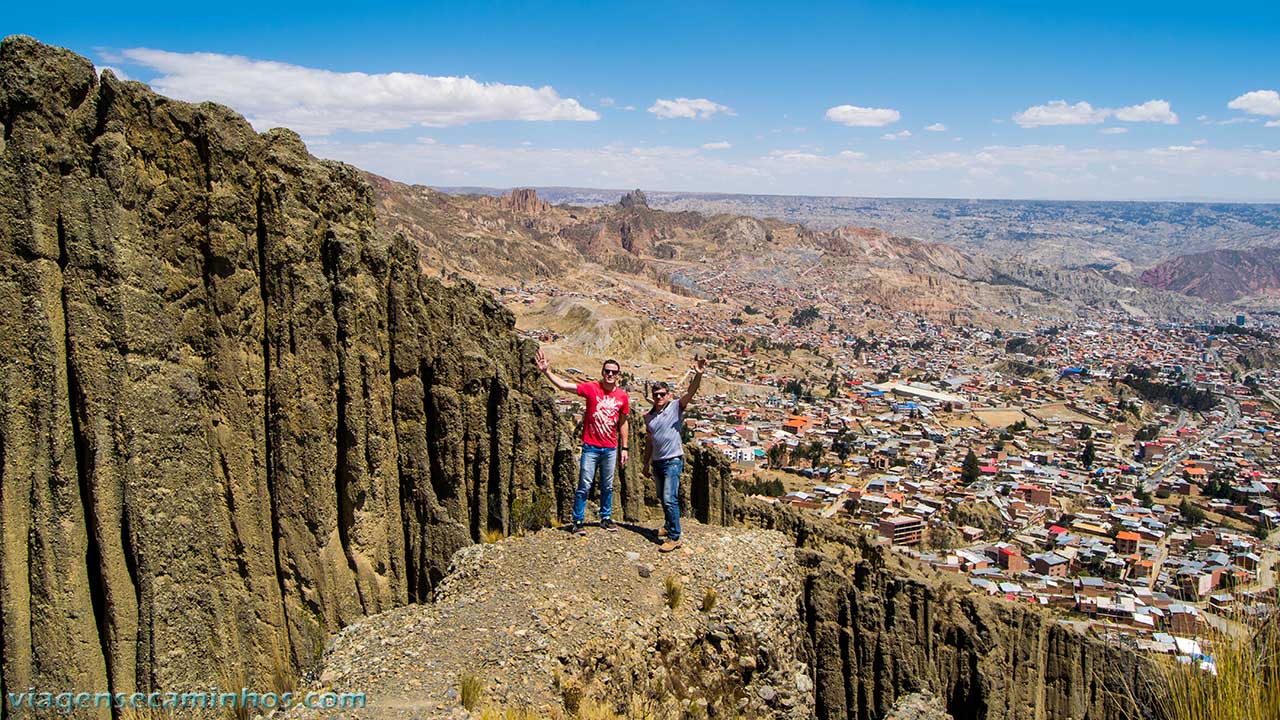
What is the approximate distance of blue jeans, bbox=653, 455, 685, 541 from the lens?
11570mm

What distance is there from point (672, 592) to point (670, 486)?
151cm

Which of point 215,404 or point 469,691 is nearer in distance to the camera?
point 469,691

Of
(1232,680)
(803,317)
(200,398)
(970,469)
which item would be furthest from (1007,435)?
(803,317)

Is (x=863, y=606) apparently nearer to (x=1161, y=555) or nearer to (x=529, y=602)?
(x=529, y=602)

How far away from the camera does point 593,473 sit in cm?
1166

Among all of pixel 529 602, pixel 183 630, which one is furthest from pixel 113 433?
pixel 529 602

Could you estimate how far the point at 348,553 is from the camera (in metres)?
11.1

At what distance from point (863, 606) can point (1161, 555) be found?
131 ft

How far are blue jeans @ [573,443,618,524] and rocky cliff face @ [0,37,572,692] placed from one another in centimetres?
168

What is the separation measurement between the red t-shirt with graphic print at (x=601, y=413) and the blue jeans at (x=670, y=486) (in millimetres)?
767

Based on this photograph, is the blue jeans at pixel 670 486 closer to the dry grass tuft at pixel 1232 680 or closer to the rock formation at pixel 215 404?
the rock formation at pixel 215 404

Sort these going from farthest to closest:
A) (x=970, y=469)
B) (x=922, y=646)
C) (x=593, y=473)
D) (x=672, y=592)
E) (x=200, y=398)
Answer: (x=970, y=469) → (x=922, y=646) → (x=593, y=473) → (x=672, y=592) → (x=200, y=398)

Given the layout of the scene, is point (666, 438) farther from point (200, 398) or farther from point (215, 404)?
point (200, 398)

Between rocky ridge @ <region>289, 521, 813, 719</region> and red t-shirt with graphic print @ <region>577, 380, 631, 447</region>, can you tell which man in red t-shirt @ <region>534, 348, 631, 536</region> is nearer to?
red t-shirt with graphic print @ <region>577, 380, 631, 447</region>
